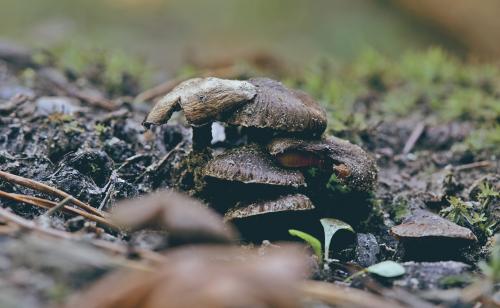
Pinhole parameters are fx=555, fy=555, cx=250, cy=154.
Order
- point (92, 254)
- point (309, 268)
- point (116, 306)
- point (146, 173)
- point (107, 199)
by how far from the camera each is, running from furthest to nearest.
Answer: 1. point (146, 173)
2. point (107, 199)
3. point (309, 268)
4. point (92, 254)
5. point (116, 306)

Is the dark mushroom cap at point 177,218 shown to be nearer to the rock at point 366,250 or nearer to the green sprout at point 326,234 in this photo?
the green sprout at point 326,234

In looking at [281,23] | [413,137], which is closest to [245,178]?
[413,137]

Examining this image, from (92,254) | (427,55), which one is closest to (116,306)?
(92,254)

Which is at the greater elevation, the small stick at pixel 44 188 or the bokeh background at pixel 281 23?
the bokeh background at pixel 281 23

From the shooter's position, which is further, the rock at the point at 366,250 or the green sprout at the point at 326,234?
the rock at the point at 366,250

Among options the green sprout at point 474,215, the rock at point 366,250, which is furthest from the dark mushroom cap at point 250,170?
the green sprout at point 474,215

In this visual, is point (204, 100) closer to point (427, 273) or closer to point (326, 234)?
point (326, 234)

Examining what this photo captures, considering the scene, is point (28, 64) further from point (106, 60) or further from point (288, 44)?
point (288, 44)

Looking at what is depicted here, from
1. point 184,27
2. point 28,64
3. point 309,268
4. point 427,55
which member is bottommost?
point 309,268
